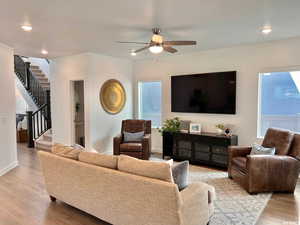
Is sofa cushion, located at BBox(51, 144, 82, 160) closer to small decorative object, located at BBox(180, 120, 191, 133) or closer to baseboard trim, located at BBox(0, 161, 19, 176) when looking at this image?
baseboard trim, located at BBox(0, 161, 19, 176)

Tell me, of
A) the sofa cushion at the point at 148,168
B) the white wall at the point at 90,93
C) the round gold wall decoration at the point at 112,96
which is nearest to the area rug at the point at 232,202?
the sofa cushion at the point at 148,168

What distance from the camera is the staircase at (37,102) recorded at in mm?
6871

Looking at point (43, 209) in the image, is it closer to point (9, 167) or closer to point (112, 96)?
point (9, 167)

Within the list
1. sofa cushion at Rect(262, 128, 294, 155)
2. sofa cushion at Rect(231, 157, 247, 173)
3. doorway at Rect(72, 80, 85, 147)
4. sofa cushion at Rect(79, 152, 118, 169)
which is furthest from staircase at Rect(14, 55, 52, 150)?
sofa cushion at Rect(262, 128, 294, 155)

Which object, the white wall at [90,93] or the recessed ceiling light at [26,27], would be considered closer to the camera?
the recessed ceiling light at [26,27]

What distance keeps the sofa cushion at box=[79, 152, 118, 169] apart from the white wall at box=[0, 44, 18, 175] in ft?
9.04

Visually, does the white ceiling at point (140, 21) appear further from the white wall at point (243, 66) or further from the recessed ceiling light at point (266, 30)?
the white wall at point (243, 66)

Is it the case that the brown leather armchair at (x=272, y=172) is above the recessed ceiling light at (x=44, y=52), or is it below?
below

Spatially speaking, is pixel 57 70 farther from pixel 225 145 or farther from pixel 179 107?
pixel 225 145

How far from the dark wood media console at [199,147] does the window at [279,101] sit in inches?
32.3

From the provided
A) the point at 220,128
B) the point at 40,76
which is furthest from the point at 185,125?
the point at 40,76

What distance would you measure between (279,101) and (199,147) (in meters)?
1.95

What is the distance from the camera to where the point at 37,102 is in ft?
26.5

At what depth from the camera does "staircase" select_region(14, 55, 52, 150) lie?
22.5 feet
